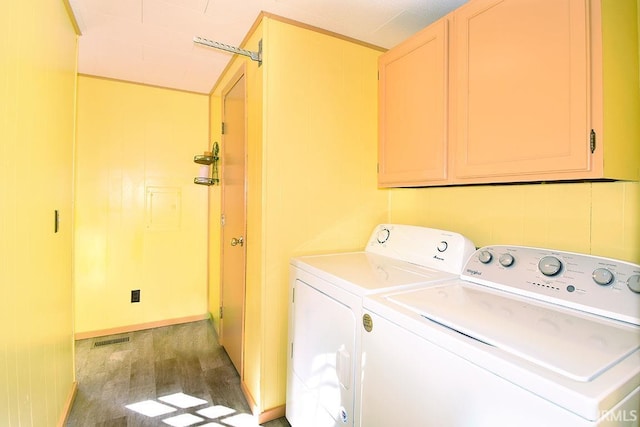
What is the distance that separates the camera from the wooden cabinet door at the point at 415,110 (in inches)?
57.0

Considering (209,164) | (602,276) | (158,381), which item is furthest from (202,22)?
(158,381)

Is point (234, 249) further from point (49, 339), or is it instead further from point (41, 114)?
point (41, 114)

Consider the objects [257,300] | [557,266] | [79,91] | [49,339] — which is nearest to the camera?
[557,266]

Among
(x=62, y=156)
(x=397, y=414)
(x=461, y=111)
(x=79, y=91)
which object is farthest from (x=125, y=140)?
(x=397, y=414)

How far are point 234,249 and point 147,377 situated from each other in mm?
1096

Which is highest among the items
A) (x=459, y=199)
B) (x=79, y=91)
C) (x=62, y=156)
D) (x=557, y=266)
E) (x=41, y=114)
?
(x=79, y=91)

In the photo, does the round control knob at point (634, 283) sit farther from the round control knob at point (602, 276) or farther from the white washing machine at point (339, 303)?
the white washing machine at point (339, 303)

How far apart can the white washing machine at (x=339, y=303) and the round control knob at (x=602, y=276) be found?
473mm

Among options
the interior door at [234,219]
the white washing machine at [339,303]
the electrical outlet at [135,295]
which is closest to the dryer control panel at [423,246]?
the white washing machine at [339,303]

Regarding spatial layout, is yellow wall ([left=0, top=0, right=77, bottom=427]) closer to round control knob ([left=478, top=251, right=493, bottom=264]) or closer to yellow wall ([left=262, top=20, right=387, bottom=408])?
yellow wall ([left=262, top=20, right=387, bottom=408])

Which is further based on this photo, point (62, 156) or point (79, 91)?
point (79, 91)

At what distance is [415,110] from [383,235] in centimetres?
75

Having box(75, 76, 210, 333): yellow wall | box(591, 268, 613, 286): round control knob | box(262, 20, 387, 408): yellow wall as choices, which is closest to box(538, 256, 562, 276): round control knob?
box(591, 268, 613, 286): round control knob

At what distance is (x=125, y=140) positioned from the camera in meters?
2.82
